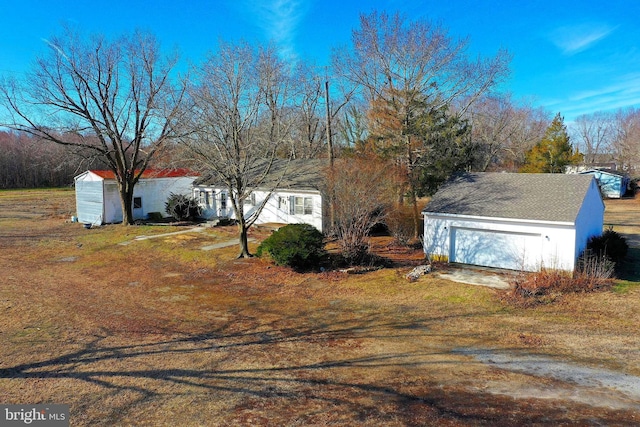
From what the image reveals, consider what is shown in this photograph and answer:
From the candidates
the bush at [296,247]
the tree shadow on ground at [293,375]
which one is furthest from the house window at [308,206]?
the tree shadow on ground at [293,375]

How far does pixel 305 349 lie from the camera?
877cm

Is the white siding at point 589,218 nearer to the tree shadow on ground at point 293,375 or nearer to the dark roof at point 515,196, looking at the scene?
the dark roof at point 515,196

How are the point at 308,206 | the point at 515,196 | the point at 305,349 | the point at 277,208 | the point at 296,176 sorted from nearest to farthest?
the point at 305,349 → the point at 515,196 → the point at 308,206 → the point at 296,176 → the point at 277,208

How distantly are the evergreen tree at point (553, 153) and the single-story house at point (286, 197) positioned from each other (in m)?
22.8

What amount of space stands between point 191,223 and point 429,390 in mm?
23086

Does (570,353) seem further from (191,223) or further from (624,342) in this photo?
(191,223)

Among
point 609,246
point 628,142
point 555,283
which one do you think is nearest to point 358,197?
point 555,283

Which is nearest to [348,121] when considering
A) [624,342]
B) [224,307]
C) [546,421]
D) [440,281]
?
[440,281]

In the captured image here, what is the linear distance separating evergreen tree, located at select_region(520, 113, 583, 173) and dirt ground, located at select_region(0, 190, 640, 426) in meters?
25.6

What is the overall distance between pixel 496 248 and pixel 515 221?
1.34 m

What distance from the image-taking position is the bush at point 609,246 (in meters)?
15.7

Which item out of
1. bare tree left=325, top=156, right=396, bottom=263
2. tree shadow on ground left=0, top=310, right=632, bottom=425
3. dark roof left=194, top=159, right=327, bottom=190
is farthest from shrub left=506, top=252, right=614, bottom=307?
dark roof left=194, top=159, right=327, bottom=190

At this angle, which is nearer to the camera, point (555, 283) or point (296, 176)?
point (555, 283)

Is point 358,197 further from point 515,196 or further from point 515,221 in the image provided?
point 515,196
